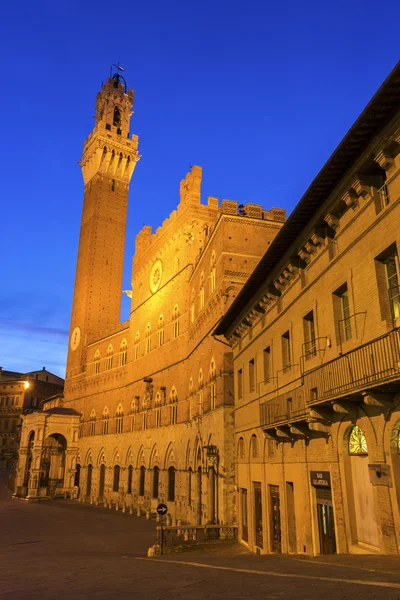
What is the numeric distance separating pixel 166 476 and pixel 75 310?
109 ft

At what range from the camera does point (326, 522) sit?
11.5 meters

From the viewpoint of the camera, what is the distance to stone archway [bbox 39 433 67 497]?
5424cm

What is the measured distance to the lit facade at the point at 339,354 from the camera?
8.50 metres

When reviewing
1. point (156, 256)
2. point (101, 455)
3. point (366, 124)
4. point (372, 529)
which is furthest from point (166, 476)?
point (366, 124)

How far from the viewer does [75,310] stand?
208 feet

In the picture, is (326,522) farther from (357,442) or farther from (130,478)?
(130,478)

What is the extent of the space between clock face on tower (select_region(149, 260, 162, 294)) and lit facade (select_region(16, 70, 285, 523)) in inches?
4.0

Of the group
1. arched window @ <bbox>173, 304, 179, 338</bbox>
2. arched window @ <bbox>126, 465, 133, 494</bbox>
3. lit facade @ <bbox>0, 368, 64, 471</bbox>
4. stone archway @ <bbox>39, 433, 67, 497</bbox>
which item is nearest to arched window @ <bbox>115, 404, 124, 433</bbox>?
arched window @ <bbox>126, 465, 133, 494</bbox>

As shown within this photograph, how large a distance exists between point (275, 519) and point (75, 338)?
49.5m

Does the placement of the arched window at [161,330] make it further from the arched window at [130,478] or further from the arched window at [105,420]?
the arched window at [105,420]

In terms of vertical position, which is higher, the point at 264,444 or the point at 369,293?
the point at 369,293

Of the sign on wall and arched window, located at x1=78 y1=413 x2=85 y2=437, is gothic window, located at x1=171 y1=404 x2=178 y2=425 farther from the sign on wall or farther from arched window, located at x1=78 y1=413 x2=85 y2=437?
the sign on wall

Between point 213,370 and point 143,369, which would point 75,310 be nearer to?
point 143,369

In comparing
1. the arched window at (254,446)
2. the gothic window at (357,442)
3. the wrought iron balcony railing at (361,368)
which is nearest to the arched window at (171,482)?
the arched window at (254,446)
